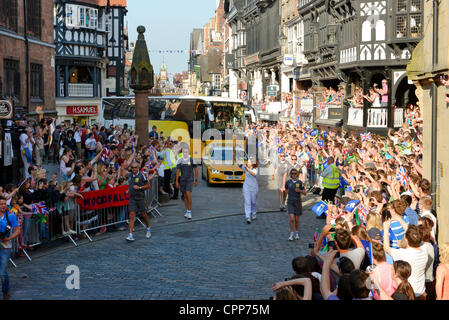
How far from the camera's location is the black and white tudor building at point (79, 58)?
145ft

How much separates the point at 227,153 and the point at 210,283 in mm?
13392

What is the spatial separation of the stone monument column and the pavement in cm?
616

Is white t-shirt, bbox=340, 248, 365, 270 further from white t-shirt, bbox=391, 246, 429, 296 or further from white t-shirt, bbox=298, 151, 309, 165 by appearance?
white t-shirt, bbox=298, 151, 309, 165

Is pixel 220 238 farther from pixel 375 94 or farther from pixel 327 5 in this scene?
pixel 327 5

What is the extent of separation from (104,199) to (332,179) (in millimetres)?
5984

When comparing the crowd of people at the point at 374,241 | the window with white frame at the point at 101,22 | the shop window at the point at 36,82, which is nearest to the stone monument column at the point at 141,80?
the crowd of people at the point at 374,241

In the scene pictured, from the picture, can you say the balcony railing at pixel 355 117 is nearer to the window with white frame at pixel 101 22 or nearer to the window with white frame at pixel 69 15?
the window with white frame at pixel 69 15

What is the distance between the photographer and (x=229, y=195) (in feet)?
68.6

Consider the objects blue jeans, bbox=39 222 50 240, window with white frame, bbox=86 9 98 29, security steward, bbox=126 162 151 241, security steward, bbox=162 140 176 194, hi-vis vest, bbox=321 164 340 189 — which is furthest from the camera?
window with white frame, bbox=86 9 98 29

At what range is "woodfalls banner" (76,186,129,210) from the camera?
13500 millimetres

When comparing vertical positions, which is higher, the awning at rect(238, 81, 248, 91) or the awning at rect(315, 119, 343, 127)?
the awning at rect(238, 81, 248, 91)

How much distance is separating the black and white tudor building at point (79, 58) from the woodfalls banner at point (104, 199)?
3176 cm

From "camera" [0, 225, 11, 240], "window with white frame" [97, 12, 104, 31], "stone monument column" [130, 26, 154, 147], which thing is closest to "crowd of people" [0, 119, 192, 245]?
"stone monument column" [130, 26, 154, 147]
